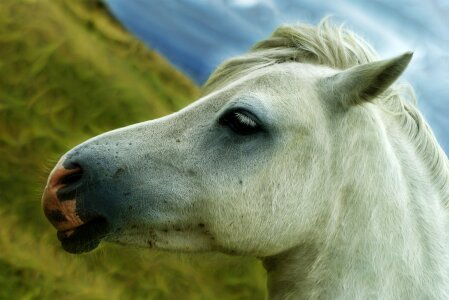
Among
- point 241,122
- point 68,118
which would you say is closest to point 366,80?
point 241,122

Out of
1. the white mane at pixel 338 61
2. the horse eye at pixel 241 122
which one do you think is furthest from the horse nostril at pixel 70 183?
the white mane at pixel 338 61

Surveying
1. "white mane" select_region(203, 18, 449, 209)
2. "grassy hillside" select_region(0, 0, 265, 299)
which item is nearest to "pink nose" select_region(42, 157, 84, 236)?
"white mane" select_region(203, 18, 449, 209)

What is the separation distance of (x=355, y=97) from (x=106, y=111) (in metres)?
2.74

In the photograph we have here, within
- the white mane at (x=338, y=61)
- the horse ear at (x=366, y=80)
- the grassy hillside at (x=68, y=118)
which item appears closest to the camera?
the horse ear at (x=366, y=80)

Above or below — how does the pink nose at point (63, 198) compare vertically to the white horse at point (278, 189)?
below

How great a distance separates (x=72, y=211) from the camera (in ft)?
4.97

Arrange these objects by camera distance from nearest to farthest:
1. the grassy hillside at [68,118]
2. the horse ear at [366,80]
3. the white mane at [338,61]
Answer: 1. the horse ear at [366,80]
2. the white mane at [338,61]
3. the grassy hillside at [68,118]

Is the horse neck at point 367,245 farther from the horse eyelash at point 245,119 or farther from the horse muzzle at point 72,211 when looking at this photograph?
the horse muzzle at point 72,211

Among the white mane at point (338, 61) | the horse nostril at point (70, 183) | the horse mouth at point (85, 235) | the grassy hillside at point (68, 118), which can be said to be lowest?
the grassy hillside at point (68, 118)

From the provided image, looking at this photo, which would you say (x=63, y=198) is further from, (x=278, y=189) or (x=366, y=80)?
(x=366, y=80)

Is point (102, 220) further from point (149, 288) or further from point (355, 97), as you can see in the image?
point (149, 288)

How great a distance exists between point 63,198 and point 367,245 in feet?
3.05

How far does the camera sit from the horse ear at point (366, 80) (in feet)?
4.94

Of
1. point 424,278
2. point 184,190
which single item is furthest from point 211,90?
point 424,278
